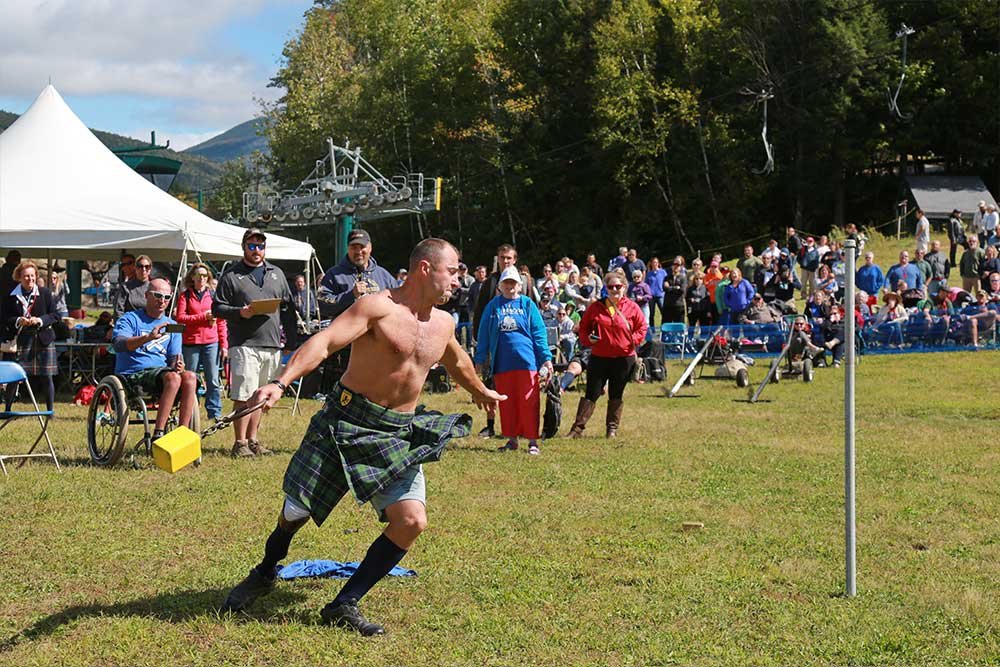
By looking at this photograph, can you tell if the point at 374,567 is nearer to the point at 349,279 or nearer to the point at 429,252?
the point at 429,252

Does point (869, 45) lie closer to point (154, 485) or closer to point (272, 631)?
point (154, 485)

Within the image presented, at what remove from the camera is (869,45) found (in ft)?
148

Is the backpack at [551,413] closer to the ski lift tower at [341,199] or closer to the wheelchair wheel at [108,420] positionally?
the wheelchair wheel at [108,420]

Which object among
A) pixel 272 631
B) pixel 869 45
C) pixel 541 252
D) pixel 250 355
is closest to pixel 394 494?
pixel 272 631

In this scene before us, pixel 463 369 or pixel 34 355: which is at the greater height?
pixel 463 369

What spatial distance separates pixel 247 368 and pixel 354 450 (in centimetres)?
550

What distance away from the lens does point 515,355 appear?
11.4 metres

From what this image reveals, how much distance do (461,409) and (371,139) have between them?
42.9 m

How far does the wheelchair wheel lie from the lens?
9.72 m

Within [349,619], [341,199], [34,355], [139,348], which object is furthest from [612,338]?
[341,199]

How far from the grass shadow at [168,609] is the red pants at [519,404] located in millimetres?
5358

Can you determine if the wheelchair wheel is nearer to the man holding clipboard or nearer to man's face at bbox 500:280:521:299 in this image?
the man holding clipboard

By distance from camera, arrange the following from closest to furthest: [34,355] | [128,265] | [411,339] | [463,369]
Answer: [411,339] < [463,369] < [34,355] < [128,265]

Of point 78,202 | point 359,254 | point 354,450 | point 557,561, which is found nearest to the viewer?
point 354,450
